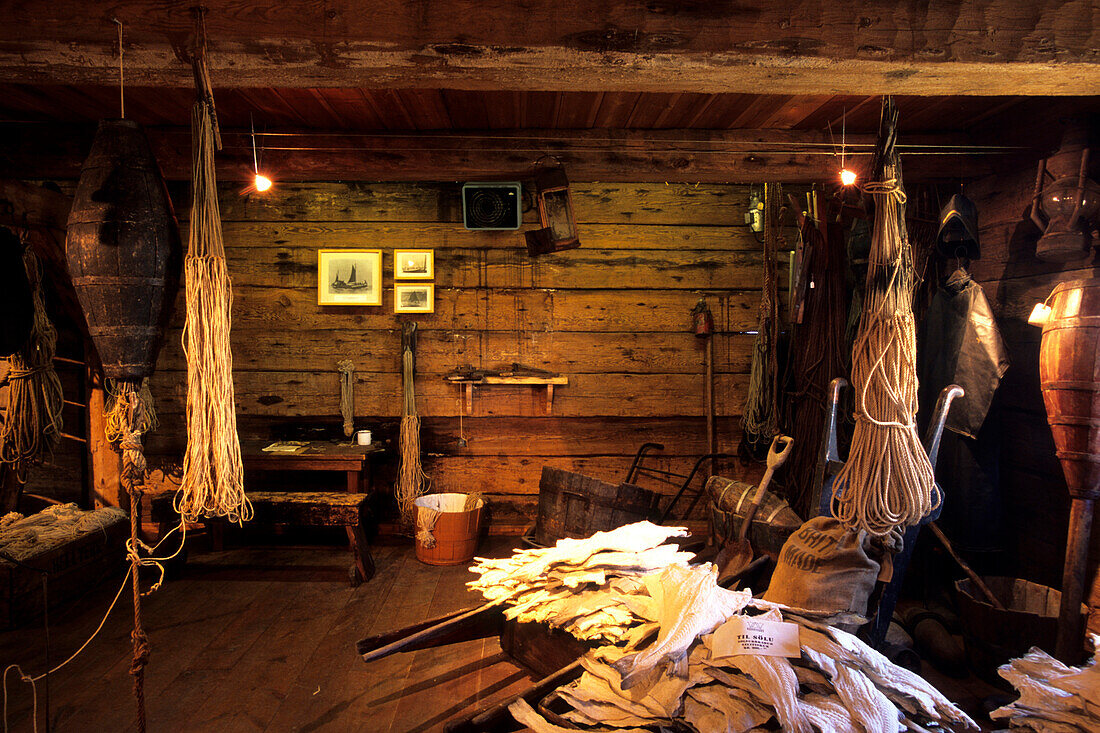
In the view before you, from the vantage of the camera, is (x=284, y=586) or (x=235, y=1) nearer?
(x=235, y=1)

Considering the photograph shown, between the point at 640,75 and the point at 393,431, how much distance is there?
3.45 meters

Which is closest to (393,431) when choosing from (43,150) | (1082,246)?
(43,150)

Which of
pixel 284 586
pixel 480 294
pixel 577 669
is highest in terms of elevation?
pixel 480 294

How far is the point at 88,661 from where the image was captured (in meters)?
2.79

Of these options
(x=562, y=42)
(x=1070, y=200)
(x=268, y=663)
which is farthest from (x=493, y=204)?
(x=1070, y=200)

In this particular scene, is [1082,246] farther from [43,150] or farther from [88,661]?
[43,150]

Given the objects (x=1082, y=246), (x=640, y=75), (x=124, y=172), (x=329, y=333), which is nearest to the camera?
(x=124, y=172)

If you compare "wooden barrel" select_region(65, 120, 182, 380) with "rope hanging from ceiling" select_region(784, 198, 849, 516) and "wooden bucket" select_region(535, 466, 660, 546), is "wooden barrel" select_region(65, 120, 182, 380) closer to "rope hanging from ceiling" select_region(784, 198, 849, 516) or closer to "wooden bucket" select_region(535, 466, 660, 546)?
"wooden bucket" select_region(535, 466, 660, 546)

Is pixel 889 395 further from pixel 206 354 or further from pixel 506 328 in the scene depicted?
pixel 506 328

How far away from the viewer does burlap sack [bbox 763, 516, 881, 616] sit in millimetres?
2246

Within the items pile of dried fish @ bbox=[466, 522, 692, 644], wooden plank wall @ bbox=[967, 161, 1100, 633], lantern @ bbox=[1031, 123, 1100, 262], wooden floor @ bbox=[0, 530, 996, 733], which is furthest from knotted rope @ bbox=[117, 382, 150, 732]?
wooden plank wall @ bbox=[967, 161, 1100, 633]

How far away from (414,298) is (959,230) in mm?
3523

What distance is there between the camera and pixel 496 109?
326 cm

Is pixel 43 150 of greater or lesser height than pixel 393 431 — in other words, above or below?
above
